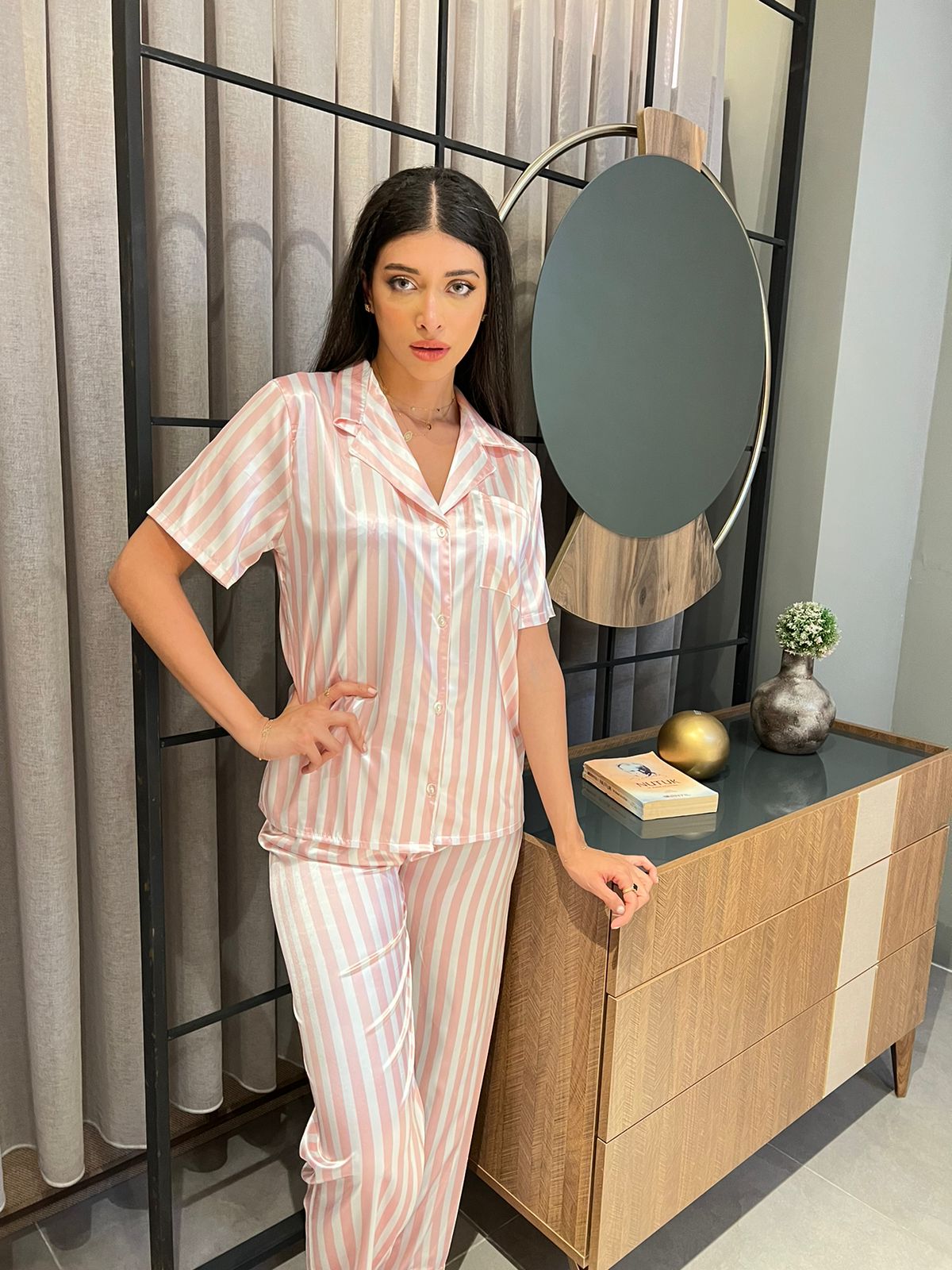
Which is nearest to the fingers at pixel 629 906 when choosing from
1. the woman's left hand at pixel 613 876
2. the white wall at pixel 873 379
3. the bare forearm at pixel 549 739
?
the woman's left hand at pixel 613 876

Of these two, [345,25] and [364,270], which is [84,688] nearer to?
[364,270]

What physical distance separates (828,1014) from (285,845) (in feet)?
3.45

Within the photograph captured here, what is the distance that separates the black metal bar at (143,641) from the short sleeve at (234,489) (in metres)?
0.13

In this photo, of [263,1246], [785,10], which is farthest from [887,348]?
[263,1246]

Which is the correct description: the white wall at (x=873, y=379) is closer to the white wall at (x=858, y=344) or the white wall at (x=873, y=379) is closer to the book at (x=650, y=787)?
the white wall at (x=858, y=344)

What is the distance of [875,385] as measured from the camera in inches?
85.9

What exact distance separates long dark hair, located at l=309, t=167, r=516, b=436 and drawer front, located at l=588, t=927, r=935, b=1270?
102 centimetres

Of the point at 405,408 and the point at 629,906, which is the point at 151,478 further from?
the point at 629,906

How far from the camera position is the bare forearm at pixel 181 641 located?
3.59 ft

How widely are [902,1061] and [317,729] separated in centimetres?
157

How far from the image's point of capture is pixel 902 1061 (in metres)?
1.99

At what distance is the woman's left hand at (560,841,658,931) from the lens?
4.04 feet

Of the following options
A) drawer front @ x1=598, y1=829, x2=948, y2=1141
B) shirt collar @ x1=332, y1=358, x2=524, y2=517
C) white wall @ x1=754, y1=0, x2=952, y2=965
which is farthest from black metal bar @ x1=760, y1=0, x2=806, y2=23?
drawer front @ x1=598, y1=829, x2=948, y2=1141

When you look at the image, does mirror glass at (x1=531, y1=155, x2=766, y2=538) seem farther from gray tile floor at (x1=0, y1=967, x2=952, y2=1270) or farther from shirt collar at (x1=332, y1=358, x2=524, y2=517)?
gray tile floor at (x1=0, y1=967, x2=952, y2=1270)
